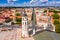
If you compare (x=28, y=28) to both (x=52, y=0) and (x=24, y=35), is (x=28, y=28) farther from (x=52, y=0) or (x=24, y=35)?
(x=52, y=0)

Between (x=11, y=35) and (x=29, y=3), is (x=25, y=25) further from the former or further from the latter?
(x=29, y=3)

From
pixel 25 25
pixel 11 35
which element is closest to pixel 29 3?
pixel 25 25

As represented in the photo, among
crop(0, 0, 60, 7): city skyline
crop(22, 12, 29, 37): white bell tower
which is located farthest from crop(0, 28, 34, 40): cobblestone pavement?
crop(0, 0, 60, 7): city skyline

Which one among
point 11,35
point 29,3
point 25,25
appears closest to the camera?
point 29,3

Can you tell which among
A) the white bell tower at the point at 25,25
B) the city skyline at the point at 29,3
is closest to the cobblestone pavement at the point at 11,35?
the white bell tower at the point at 25,25

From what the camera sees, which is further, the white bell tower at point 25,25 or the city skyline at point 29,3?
the white bell tower at point 25,25

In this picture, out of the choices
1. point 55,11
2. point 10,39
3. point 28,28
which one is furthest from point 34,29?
point 55,11

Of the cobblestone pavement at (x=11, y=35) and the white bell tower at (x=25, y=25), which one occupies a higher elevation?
the white bell tower at (x=25, y=25)

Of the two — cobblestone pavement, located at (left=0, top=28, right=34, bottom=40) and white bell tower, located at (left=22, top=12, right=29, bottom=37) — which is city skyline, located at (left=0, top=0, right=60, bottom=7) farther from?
cobblestone pavement, located at (left=0, top=28, right=34, bottom=40)

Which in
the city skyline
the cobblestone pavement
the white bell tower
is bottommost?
the cobblestone pavement

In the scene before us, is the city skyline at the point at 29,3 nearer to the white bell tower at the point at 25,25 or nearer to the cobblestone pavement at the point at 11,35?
the white bell tower at the point at 25,25

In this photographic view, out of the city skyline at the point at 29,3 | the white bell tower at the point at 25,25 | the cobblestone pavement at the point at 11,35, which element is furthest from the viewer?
the cobblestone pavement at the point at 11,35

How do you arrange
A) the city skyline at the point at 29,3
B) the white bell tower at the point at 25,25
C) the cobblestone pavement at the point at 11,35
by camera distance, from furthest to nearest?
the cobblestone pavement at the point at 11,35 → the white bell tower at the point at 25,25 → the city skyline at the point at 29,3

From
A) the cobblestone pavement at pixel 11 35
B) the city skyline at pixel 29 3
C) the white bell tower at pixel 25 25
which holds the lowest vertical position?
the cobblestone pavement at pixel 11 35
